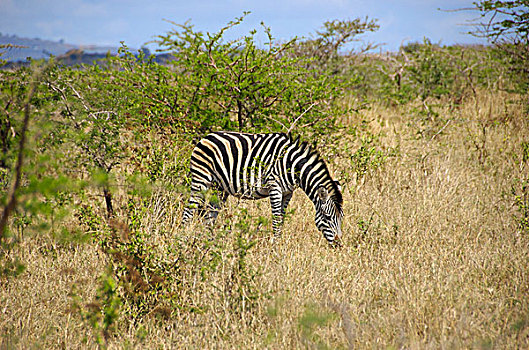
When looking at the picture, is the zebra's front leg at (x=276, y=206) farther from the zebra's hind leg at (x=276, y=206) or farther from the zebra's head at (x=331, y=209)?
the zebra's head at (x=331, y=209)

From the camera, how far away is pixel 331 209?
510 centimetres

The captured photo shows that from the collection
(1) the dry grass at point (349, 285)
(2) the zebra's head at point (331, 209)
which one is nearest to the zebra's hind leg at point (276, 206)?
(1) the dry grass at point (349, 285)

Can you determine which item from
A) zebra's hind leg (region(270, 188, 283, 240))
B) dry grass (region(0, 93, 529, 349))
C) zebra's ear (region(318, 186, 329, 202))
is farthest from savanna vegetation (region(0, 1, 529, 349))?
zebra's ear (region(318, 186, 329, 202))

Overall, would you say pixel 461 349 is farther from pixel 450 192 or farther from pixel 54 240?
pixel 54 240

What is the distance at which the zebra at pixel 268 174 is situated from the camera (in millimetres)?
5168

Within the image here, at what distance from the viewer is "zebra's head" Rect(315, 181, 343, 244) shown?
511cm

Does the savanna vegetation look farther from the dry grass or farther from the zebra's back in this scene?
the zebra's back

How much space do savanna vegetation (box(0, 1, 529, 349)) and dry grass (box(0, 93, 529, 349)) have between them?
0.9 inches

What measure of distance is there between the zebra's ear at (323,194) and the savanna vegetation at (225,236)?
2.04 ft

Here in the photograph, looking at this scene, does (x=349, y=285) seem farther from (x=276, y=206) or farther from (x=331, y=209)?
(x=276, y=206)

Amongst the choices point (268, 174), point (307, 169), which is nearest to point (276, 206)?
point (268, 174)

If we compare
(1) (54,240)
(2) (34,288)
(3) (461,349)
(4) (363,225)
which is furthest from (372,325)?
(1) (54,240)

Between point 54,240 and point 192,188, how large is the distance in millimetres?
1798

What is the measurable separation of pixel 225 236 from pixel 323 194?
1541mm
